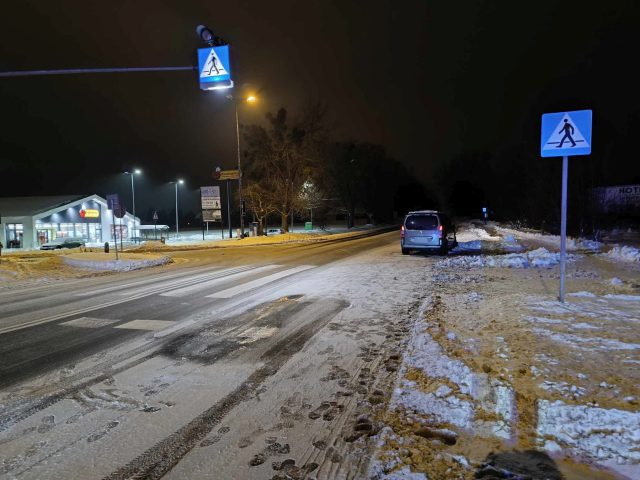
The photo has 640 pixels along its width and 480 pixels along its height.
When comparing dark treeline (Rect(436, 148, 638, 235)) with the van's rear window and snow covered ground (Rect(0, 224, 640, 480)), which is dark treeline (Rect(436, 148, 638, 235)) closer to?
the van's rear window

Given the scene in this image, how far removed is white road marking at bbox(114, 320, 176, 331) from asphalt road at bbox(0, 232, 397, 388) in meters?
0.02

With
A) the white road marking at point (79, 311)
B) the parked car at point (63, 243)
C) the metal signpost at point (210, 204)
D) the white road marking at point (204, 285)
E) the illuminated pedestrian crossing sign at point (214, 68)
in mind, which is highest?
the illuminated pedestrian crossing sign at point (214, 68)

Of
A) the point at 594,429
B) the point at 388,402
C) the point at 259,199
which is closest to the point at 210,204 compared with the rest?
the point at 259,199

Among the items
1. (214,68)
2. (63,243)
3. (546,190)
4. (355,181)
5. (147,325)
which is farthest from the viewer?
(355,181)

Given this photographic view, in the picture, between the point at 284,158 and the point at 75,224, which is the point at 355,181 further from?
the point at 75,224

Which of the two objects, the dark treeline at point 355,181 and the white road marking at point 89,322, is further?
the dark treeline at point 355,181

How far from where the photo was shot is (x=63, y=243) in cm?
3803

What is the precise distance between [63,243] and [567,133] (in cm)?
4103

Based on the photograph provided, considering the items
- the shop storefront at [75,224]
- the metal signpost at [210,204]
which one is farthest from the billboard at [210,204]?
the shop storefront at [75,224]

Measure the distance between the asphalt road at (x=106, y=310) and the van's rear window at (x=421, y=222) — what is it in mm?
5641

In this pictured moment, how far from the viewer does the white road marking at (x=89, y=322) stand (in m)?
7.53

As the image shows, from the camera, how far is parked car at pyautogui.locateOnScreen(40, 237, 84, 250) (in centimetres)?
3672

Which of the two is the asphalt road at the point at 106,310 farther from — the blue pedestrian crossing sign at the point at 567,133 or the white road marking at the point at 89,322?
the blue pedestrian crossing sign at the point at 567,133

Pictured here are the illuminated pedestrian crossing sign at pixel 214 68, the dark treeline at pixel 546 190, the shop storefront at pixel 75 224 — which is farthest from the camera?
the shop storefront at pixel 75 224
